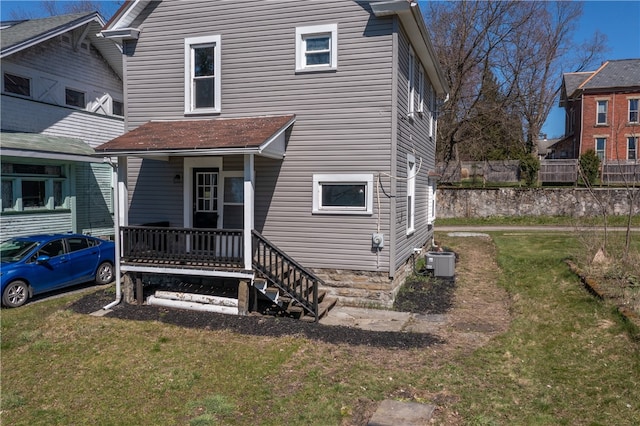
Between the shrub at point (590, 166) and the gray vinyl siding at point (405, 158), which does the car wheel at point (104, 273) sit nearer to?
the gray vinyl siding at point (405, 158)

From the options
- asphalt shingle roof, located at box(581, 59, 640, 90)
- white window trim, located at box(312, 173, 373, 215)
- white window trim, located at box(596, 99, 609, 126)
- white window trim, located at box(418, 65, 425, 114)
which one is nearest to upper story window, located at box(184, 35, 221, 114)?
white window trim, located at box(312, 173, 373, 215)

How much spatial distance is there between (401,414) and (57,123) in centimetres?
1629

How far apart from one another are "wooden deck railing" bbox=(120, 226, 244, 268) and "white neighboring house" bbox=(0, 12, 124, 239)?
19.0ft

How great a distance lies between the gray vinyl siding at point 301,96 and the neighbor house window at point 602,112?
33.8 metres

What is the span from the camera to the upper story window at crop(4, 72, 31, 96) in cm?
1516

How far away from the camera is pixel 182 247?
10133mm

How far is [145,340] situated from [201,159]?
4.67m

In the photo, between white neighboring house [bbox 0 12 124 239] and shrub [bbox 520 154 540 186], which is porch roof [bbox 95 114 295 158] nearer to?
white neighboring house [bbox 0 12 124 239]

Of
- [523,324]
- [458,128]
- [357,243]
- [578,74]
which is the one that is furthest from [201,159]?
[578,74]

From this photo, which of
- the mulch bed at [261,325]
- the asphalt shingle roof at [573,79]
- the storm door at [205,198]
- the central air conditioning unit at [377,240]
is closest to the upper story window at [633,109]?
the asphalt shingle roof at [573,79]

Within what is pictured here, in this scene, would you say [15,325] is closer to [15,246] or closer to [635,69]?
[15,246]

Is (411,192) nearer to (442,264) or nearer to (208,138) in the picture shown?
(442,264)

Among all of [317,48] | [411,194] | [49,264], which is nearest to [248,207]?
[317,48]

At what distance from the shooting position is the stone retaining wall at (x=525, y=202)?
82.4 feet
